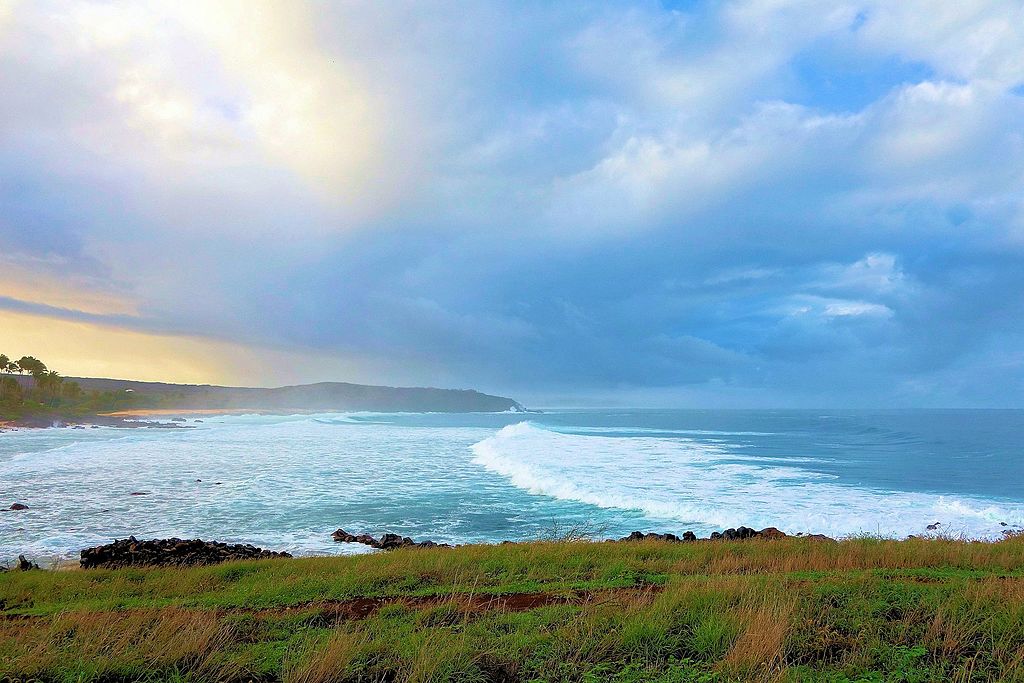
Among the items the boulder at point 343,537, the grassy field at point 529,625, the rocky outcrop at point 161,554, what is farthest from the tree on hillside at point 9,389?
the grassy field at point 529,625

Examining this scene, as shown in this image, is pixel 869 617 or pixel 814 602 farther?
pixel 814 602

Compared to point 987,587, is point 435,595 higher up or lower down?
lower down

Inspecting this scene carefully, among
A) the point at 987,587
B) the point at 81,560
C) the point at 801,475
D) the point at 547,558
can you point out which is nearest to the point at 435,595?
the point at 547,558

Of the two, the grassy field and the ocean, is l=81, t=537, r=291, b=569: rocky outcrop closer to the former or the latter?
the ocean

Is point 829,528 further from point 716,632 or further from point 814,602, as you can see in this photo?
point 716,632

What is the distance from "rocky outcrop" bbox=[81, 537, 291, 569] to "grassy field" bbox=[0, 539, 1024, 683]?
3197 millimetres

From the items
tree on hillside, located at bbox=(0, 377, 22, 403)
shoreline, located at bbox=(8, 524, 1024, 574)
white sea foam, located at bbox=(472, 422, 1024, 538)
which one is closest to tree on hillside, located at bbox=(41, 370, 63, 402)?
tree on hillside, located at bbox=(0, 377, 22, 403)

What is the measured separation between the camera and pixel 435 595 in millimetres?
8648

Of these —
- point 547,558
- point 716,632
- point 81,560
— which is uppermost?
point 716,632

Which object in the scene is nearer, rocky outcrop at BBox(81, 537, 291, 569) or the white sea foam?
rocky outcrop at BBox(81, 537, 291, 569)

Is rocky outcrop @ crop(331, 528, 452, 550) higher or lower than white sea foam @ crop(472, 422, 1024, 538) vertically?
lower

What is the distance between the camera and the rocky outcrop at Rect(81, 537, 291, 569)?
1363cm

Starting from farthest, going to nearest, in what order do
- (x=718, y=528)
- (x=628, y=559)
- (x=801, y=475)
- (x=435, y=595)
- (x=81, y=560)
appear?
(x=801, y=475) < (x=718, y=528) < (x=81, y=560) < (x=628, y=559) < (x=435, y=595)

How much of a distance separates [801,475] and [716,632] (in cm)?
3023
